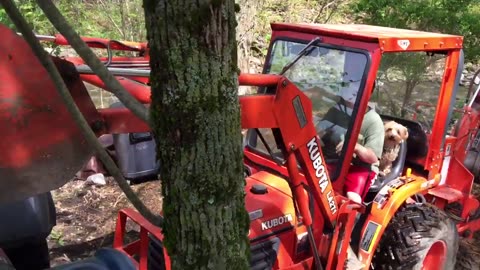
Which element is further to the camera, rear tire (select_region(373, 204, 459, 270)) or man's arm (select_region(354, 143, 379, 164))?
rear tire (select_region(373, 204, 459, 270))

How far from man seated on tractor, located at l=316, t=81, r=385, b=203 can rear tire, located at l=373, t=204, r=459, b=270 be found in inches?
12.5

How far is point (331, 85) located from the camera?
3.30m

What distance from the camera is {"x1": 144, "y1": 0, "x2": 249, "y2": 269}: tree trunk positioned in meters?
1.31

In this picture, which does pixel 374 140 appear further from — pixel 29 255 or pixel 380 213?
pixel 29 255

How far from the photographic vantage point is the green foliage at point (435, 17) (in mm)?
7938

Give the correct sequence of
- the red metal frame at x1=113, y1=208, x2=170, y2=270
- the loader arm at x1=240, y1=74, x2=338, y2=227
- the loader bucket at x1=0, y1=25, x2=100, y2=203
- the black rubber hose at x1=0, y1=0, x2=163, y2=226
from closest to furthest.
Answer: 1. the black rubber hose at x1=0, y1=0, x2=163, y2=226
2. the loader bucket at x1=0, y1=25, x2=100, y2=203
3. the loader arm at x1=240, y1=74, x2=338, y2=227
4. the red metal frame at x1=113, y1=208, x2=170, y2=270

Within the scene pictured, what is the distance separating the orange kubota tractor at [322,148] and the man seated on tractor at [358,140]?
1.5 inches

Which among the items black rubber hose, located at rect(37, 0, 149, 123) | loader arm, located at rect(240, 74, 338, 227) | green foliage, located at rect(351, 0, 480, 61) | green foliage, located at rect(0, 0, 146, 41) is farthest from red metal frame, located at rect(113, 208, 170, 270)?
green foliage, located at rect(351, 0, 480, 61)

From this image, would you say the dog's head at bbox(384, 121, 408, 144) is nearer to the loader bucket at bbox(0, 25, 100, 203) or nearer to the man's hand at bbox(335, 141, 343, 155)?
the man's hand at bbox(335, 141, 343, 155)

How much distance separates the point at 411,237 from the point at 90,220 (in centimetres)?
304

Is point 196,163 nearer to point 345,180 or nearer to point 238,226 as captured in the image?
point 238,226

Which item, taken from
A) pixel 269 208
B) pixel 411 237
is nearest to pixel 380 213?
pixel 411 237

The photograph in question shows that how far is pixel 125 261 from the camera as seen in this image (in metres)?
2.12

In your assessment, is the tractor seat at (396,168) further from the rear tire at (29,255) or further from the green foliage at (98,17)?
the green foliage at (98,17)
